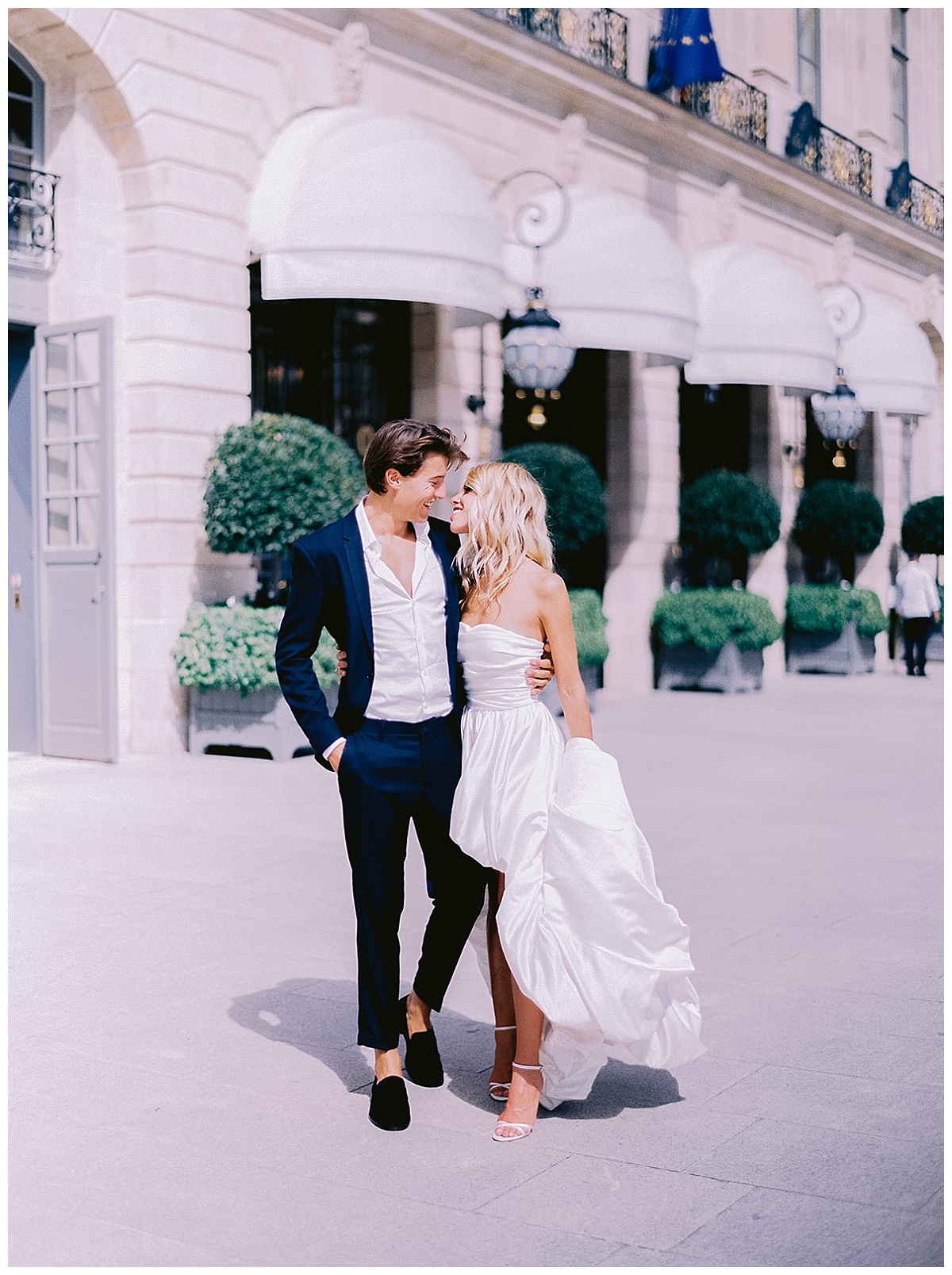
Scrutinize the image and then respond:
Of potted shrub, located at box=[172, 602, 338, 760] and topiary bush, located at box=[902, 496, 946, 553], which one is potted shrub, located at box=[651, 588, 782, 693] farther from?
potted shrub, located at box=[172, 602, 338, 760]

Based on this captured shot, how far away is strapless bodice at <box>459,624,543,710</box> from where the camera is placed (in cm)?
415

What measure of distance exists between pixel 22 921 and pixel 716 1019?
9.46ft

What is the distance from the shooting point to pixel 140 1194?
11.6 feet

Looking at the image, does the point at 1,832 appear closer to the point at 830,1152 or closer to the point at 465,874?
the point at 465,874

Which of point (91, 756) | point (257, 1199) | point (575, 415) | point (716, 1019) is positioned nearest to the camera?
point (257, 1199)

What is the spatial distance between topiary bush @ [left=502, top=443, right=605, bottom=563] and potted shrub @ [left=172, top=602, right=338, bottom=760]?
134 inches

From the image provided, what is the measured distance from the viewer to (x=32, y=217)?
11.3m

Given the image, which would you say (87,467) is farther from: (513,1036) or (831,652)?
(831,652)

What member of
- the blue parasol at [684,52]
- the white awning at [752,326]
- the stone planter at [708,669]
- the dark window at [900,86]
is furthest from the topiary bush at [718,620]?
the dark window at [900,86]

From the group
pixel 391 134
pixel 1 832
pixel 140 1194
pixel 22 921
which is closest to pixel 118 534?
pixel 391 134

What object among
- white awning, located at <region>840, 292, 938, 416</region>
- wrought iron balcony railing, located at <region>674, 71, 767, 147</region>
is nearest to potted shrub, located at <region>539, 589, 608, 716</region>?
wrought iron balcony railing, located at <region>674, 71, 767, 147</region>

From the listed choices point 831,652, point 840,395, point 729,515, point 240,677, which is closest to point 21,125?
point 240,677

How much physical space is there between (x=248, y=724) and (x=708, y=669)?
24.4ft

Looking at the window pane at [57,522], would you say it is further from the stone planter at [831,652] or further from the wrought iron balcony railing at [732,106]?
the stone planter at [831,652]
